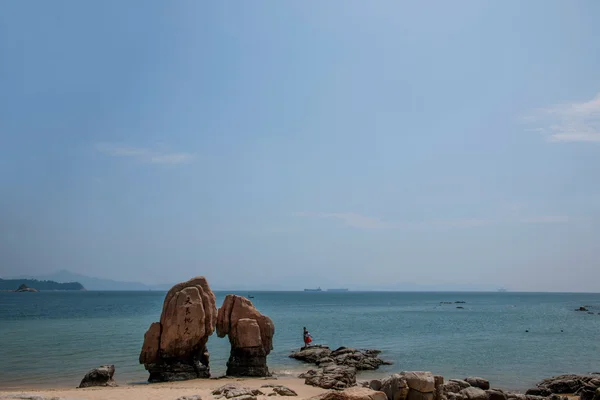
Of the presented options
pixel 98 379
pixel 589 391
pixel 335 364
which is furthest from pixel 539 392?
pixel 98 379

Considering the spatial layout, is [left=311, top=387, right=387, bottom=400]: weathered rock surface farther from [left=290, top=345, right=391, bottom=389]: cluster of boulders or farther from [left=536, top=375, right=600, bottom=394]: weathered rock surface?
[left=536, top=375, right=600, bottom=394]: weathered rock surface

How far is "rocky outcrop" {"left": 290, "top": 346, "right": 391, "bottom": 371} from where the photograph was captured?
32328 millimetres

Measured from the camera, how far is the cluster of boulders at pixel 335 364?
24.4m

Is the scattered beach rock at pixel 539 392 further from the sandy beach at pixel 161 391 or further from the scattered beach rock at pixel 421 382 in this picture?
the sandy beach at pixel 161 391

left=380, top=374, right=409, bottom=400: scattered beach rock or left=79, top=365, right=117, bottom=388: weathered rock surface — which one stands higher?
left=380, top=374, right=409, bottom=400: scattered beach rock

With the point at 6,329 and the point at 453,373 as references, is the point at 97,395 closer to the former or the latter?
the point at 453,373

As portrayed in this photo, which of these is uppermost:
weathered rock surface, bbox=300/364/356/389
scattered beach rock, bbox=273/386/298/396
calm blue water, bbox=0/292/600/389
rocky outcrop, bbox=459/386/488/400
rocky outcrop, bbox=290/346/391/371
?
rocky outcrop, bbox=459/386/488/400

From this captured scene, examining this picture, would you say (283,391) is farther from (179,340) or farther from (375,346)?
(375,346)

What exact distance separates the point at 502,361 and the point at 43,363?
1281 inches

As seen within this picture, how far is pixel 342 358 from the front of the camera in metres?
33.9

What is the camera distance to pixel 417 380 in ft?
57.5

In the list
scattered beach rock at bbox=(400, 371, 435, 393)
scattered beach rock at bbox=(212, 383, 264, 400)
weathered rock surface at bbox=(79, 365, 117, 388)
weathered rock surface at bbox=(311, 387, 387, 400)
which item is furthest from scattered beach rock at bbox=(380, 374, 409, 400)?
weathered rock surface at bbox=(79, 365, 117, 388)

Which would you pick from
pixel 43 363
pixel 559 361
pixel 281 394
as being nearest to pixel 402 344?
pixel 559 361

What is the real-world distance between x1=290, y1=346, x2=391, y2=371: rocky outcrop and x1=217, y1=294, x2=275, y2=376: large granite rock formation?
617 cm
